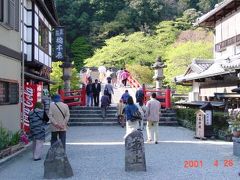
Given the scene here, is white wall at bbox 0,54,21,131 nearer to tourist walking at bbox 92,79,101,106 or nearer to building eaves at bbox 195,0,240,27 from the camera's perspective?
tourist walking at bbox 92,79,101,106

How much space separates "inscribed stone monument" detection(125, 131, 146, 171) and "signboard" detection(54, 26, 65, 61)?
17.0 meters

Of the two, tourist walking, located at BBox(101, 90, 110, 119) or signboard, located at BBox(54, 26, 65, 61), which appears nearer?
tourist walking, located at BBox(101, 90, 110, 119)

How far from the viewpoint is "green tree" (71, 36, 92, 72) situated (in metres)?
59.9

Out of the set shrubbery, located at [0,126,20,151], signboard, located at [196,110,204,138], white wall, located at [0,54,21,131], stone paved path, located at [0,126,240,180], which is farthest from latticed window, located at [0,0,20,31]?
signboard, located at [196,110,204,138]

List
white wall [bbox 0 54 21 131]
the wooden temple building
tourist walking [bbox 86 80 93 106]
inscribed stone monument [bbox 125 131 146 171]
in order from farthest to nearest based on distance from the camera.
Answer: tourist walking [bbox 86 80 93 106]
the wooden temple building
white wall [bbox 0 54 21 131]
inscribed stone monument [bbox 125 131 146 171]

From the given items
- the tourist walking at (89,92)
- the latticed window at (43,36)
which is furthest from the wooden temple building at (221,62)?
the latticed window at (43,36)

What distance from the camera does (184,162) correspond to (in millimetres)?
10250

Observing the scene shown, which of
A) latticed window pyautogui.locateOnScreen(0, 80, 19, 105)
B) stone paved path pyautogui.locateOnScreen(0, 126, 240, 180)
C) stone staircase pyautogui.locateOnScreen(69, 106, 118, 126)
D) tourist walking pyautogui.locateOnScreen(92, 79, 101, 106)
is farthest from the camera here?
tourist walking pyautogui.locateOnScreen(92, 79, 101, 106)

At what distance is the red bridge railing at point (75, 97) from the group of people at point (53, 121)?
12817 mm

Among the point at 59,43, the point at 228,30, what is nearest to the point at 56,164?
the point at 59,43

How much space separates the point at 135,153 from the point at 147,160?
1775 millimetres

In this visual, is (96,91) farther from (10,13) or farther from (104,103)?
(10,13)

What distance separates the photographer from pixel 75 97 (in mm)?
24391

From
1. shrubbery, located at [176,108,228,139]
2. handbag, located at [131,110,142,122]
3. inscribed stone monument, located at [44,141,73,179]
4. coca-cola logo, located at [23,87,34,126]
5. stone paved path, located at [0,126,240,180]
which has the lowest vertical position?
stone paved path, located at [0,126,240,180]
